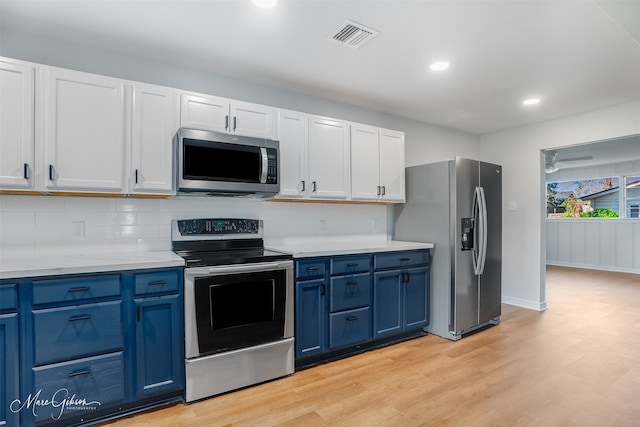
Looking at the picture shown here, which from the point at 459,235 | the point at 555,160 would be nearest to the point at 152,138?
the point at 459,235

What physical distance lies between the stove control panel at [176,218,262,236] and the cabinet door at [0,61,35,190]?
1011 mm

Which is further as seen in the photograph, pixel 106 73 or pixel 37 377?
pixel 106 73

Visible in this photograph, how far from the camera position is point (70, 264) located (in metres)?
2.00

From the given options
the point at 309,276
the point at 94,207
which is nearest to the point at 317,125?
the point at 309,276

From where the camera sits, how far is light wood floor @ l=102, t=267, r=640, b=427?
6.88 feet

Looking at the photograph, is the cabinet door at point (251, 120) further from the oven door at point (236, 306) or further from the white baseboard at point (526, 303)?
the white baseboard at point (526, 303)

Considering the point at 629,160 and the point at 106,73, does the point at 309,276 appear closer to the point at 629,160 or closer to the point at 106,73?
the point at 106,73

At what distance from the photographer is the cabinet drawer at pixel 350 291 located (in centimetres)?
291

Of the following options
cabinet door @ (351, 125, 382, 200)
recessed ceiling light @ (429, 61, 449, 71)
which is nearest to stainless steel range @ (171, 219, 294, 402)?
cabinet door @ (351, 125, 382, 200)

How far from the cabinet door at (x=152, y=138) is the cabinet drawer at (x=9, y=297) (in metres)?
0.87

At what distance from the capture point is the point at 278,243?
3336 millimetres

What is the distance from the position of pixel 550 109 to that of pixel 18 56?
16.6ft

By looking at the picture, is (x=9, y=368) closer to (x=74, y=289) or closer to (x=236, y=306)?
(x=74, y=289)

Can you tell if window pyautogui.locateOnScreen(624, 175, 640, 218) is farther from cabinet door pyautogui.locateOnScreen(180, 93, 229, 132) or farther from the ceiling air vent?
cabinet door pyautogui.locateOnScreen(180, 93, 229, 132)
